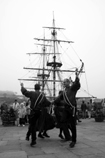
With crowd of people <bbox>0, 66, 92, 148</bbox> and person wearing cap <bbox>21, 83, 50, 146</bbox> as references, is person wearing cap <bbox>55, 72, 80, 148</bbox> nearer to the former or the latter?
crowd of people <bbox>0, 66, 92, 148</bbox>

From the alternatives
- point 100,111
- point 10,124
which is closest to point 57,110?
point 10,124

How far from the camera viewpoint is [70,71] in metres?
41.9

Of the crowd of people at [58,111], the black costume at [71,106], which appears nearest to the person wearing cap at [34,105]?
the crowd of people at [58,111]

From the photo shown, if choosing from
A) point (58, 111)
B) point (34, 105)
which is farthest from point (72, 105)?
point (58, 111)

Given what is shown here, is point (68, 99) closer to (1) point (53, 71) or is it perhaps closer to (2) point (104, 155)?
(2) point (104, 155)

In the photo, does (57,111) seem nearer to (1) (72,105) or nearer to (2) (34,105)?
(2) (34,105)

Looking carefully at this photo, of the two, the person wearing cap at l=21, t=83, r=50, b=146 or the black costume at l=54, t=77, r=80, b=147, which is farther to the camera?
the person wearing cap at l=21, t=83, r=50, b=146

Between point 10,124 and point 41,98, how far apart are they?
318 inches

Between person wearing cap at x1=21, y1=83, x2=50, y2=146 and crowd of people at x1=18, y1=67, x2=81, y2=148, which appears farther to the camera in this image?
person wearing cap at x1=21, y1=83, x2=50, y2=146

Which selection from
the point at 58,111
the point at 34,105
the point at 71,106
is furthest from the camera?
the point at 58,111

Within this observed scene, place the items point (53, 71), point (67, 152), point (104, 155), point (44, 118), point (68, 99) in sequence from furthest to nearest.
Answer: point (53, 71)
point (44, 118)
point (68, 99)
point (67, 152)
point (104, 155)

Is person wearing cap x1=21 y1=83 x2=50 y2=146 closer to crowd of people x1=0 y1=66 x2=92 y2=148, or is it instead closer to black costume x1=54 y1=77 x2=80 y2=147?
crowd of people x1=0 y1=66 x2=92 y2=148

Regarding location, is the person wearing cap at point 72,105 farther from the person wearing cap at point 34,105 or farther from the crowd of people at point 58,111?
the person wearing cap at point 34,105

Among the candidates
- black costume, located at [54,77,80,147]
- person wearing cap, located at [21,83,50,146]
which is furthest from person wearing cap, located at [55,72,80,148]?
person wearing cap, located at [21,83,50,146]
